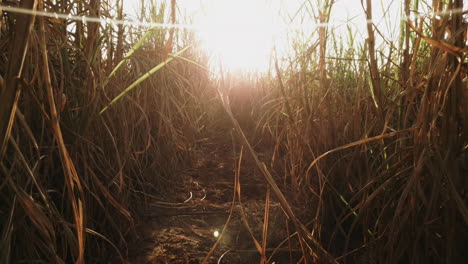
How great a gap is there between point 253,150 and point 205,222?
0.46 metres

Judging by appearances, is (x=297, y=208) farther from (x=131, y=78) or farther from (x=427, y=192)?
(x=131, y=78)

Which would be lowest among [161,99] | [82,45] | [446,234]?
[446,234]

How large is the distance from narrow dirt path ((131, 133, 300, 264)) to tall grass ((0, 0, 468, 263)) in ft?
0.24

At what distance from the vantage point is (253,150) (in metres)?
0.88

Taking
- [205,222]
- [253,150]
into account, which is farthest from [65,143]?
[205,222]

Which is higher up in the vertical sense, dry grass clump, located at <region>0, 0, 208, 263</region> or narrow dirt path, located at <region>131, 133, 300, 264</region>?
dry grass clump, located at <region>0, 0, 208, 263</region>

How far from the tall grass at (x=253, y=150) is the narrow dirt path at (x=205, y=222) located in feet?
0.24

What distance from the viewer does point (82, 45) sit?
0.96 m

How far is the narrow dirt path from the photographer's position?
1.01 metres

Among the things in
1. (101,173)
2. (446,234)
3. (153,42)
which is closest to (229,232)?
(101,173)

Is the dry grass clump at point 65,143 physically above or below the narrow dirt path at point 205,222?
above

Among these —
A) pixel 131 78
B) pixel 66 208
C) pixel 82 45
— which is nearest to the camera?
pixel 66 208

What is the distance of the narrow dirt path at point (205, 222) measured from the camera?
101 cm

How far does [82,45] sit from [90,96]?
15 cm
